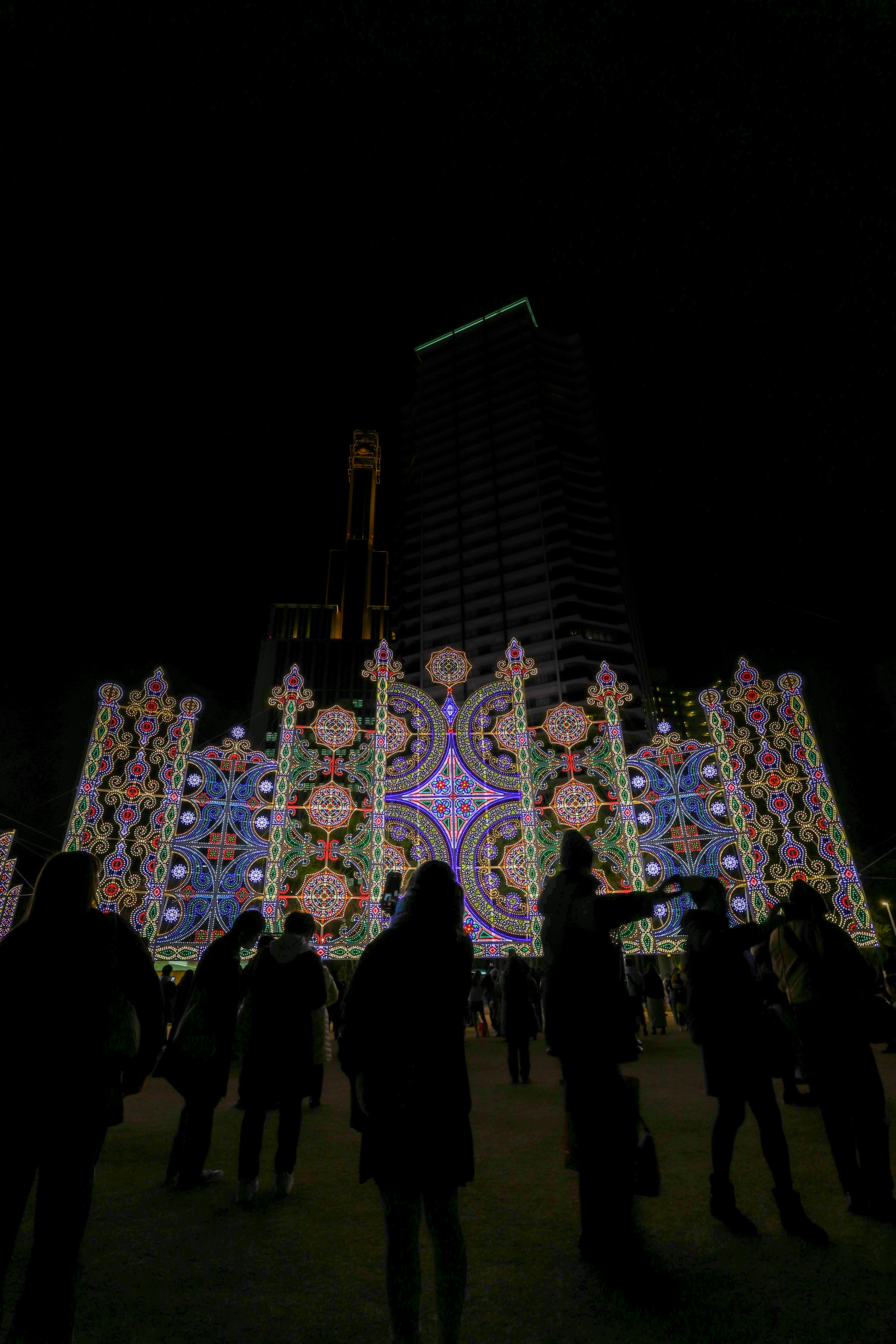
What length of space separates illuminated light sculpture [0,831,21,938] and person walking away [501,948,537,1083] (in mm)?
17728

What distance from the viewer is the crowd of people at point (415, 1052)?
86.7 inches

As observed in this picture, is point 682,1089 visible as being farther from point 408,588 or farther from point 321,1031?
point 408,588

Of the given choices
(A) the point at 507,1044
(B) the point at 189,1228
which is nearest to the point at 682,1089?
(A) the point at 507,1044

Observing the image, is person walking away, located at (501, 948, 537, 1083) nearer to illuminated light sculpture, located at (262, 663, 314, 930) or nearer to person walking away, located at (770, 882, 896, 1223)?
person walking away, located at (770, 882, 896, 1223)

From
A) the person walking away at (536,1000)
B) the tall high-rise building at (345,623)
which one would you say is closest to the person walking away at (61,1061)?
the person walking away at (536,1000)

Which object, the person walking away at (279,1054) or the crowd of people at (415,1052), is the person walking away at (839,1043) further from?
the person walking away at (279,1054)

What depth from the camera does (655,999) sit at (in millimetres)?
12836

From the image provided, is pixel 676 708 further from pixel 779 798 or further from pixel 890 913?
pixel 779 798

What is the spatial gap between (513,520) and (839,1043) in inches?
2837

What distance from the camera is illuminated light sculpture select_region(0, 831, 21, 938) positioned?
20.2 m

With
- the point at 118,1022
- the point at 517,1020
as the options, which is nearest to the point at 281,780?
the point at 517,1020

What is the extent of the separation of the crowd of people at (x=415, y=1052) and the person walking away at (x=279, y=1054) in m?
0.01

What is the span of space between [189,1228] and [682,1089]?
5.67 m

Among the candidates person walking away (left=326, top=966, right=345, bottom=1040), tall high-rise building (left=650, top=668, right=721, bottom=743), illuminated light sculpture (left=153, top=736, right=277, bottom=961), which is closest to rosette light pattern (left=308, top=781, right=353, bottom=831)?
illuminated light sculpture (left=153, top=736, right=277, bottom=961)
